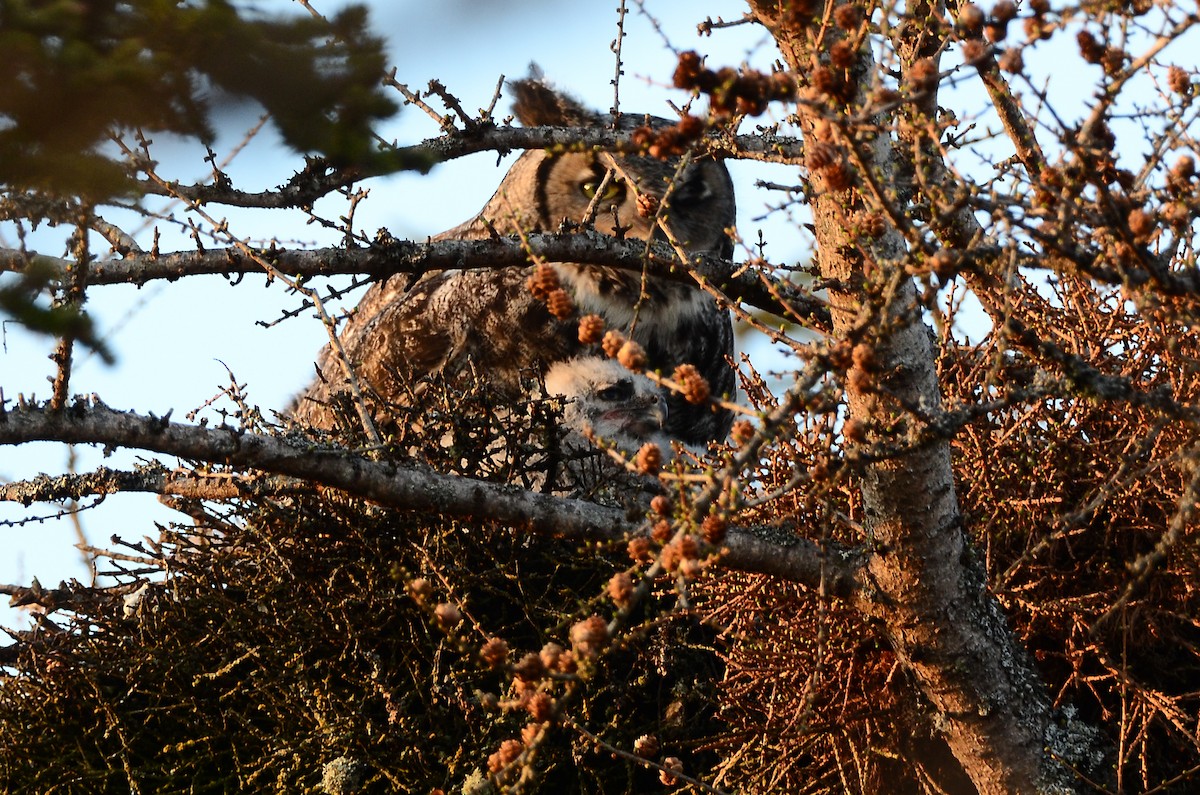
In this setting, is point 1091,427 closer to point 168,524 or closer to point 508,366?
point 508,366

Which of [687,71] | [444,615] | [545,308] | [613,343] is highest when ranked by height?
[545,308]

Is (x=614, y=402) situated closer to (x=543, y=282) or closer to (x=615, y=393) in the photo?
(x=615, y=393)

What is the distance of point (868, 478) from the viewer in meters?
1.60

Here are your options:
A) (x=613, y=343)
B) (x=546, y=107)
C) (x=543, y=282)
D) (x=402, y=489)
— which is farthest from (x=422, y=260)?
(x=546, y=107)

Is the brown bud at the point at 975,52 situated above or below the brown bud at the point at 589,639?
above

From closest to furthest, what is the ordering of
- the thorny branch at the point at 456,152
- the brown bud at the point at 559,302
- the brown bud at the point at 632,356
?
1. the brown bud at the point at 632,356
2. the brown bud at the point at 559,302
3. the thorny branch at the point at 456,152

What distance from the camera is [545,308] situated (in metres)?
2.77

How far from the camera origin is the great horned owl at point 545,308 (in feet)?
9.17

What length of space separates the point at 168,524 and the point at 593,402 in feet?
2.80

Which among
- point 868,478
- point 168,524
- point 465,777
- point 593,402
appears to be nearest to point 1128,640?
point 868,478

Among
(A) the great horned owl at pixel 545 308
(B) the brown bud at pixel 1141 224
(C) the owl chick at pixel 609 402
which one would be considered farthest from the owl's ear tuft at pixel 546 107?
(B) the brown bud at pixel 1141 224

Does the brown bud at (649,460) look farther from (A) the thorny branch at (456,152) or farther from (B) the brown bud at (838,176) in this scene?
(A) the thorny branch at (456,152)

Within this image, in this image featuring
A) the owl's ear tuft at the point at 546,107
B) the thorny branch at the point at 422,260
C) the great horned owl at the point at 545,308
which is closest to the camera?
the thorny branch at the point at 422,260

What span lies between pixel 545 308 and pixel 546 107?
0.65 meters
